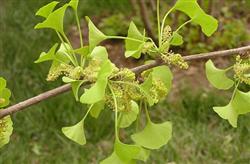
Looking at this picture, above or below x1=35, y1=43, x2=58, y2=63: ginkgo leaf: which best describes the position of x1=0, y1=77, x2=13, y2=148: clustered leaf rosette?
below

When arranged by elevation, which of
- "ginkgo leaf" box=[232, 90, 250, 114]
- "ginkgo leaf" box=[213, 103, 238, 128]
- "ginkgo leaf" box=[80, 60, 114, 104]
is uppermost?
"ginkgo leaf" box=[80, 60, 114, 104]

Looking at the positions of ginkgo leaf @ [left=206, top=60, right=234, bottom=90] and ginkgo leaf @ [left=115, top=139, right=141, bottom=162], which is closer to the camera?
ginkgo leaf @ [left=115, top=139, right=141, bottom=162]

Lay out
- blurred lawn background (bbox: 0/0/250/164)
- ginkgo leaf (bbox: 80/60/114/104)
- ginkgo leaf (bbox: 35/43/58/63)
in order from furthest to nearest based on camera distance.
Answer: blurred lawn background (bbox: 0/0/250/164), ginkgo leaf (bbox: 35/43/58/63), ginkgo leaf (bbox: 80/60/114/104)

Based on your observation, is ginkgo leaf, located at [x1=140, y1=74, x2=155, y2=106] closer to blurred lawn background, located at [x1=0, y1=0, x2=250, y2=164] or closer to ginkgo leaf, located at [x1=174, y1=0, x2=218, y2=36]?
ginkgo leaf, located at [x1=174, y1=0, x2=218, y2=36]

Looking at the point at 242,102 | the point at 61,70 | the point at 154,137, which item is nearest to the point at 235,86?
the point at 242,102

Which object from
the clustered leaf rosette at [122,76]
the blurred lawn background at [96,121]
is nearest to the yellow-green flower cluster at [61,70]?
the clustered leaf rosette at [122,76]

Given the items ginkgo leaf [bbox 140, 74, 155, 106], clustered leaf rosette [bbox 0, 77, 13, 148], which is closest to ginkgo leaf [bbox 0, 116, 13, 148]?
clustered leaf rosette [bbox 0, 77, 13, 148]

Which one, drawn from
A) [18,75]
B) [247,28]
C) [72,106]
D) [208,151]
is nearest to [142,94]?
[208,151]
